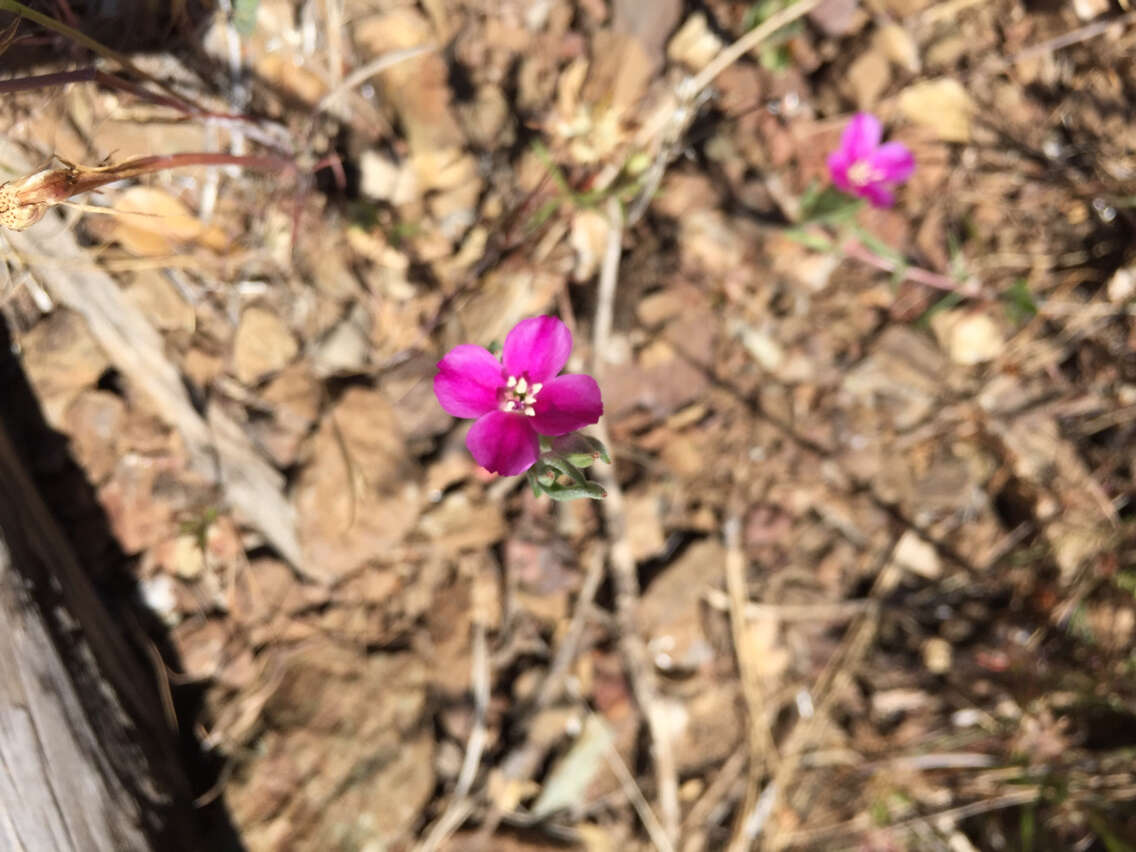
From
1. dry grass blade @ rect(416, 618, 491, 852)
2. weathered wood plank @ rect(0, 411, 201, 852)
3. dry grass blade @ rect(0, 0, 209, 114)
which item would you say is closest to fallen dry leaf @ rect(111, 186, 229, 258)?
dry grass blade @ rect(0, 0, 209, 114)

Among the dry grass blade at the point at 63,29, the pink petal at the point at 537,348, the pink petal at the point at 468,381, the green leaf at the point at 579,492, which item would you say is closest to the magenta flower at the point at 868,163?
the pink petal at the point at 537,348

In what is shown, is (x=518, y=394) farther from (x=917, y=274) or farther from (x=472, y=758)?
(x=917, y=274)

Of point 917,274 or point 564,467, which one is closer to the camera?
point 564,467

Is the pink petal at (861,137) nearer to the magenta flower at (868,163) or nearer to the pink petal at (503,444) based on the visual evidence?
the magenta flower at (868,163)

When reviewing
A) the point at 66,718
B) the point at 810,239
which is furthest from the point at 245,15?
the point at 810,239

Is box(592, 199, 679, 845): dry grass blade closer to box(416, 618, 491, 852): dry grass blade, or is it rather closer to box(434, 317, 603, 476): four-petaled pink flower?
box(416, 618, 491, 852): dry grass blade

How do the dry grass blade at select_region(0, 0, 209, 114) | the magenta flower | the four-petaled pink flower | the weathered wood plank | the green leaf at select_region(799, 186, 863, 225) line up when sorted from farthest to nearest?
the magenta flower → the green leaf at select_region(799, 186, 863, 225) → the four-petaled pink flower → the weathered wood plank → the dry grass blade at select_region(0, 0, 209, 114)

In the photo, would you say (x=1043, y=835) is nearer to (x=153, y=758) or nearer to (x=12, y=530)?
(x=153, y=758)
